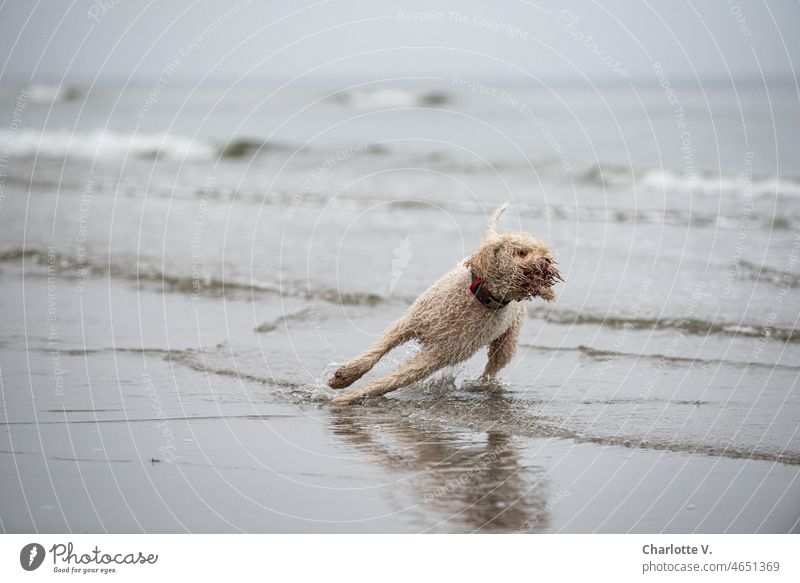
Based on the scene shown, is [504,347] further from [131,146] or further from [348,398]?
[131,146]

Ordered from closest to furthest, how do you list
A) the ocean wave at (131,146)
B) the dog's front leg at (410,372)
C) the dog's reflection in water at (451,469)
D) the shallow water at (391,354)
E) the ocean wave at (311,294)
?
1. the dog's reflection in water at (451,469)
2. the shallow water at (391,354)
3. the dog's front leg at (410,372)
4. the ocean wave at (311,294)
5. the ocean wave at (131,146)

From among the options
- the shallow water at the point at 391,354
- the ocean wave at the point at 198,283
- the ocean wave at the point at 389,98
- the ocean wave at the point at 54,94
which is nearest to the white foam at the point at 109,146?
the shallow water at the point at 391,354

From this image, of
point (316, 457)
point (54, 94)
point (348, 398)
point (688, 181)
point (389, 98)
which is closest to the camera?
point (316, 457)

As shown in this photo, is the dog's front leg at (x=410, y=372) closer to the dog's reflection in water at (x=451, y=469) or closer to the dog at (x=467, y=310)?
the dog at (x=467, y=310)

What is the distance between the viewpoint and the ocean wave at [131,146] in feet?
105

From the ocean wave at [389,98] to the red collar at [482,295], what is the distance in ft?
111

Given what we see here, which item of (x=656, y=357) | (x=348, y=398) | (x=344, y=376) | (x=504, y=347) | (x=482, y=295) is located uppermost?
(x=482, y=295)

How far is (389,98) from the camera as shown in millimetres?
46375

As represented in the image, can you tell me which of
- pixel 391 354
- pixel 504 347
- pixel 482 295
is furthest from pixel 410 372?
pixel 391 354

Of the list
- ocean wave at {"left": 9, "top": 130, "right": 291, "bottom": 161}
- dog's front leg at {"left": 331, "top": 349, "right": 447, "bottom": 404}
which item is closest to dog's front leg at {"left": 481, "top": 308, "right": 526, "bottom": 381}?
dog's front leg at {"left": 331, "top": 349, "right": 447, "bottom": 404}

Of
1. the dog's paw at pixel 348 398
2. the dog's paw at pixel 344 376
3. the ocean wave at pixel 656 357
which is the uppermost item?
the ocean wave at pixel 656 357

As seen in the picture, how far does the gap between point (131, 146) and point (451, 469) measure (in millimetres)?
29146

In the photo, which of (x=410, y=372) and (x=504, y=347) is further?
(x=504, y=347)

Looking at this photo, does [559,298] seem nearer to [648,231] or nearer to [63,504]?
[648,231]
